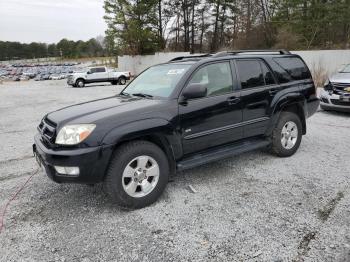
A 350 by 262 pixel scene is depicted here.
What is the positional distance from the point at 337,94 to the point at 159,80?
19.9 ft

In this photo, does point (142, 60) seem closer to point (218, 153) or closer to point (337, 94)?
point (337, 94)

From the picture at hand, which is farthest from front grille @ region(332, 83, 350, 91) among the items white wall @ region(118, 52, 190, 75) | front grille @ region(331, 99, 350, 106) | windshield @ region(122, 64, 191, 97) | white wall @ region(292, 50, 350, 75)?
white wall @ region(118, 52, 190, 75)

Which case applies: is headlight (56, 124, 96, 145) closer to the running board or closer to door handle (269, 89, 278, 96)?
the running board

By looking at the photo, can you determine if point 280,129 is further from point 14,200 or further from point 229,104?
point 14,200

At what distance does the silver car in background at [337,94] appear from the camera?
809 centimetres

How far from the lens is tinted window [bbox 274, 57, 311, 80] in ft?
16.6

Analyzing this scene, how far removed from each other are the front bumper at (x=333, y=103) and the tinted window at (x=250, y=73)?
470 centimetres

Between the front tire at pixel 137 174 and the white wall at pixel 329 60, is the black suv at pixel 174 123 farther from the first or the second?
the white wall at pixel 329 60

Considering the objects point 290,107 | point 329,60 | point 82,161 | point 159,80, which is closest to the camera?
point 82,161

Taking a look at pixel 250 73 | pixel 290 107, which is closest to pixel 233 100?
pixel 250 73

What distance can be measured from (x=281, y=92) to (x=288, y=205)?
1963 millimetres

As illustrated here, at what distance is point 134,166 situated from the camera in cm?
348

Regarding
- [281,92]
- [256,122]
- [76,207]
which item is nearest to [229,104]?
[256,122]

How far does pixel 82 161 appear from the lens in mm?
3129
